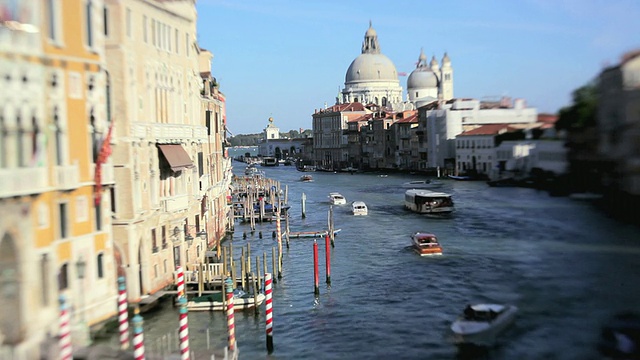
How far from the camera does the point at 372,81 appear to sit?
46.8 meters

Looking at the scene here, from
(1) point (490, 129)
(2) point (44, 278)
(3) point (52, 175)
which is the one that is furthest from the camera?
(3) point (52, 175)

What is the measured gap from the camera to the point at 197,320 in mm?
5555

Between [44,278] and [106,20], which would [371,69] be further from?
[44,278]

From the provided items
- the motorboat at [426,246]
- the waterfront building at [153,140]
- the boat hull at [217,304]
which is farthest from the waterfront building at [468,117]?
the motorboat at [426,246]

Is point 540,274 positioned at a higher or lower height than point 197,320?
higher

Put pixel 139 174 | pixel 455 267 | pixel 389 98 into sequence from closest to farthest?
pixel 139 174
pixel 455 267
pixel 389 98

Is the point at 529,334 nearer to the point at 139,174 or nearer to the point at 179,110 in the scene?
the point at 139,174

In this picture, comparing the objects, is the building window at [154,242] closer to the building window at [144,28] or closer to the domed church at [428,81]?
the building window at [144,28]

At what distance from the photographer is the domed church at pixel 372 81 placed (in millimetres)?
46562

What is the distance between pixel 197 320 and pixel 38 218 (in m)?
2.03

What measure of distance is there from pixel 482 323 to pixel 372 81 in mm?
43116

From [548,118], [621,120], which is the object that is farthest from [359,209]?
[621,120]

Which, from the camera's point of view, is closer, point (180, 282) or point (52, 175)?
point (52, 175)

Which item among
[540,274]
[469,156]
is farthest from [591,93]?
[540,274]
